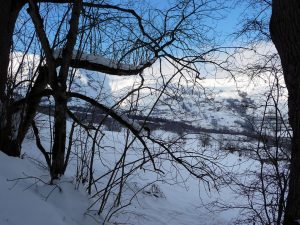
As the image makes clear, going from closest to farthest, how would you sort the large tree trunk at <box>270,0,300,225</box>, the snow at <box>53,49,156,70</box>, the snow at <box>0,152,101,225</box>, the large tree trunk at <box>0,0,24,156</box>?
the snow at <box>0,152,101,225</box> → the large tree trunk at <box>270,0,300,225</box> → the large tree trunk at <box>0,0,24,156</box> → the snow at <box>53,49,156,70</box>

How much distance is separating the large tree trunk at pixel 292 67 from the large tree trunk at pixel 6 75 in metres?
3.88

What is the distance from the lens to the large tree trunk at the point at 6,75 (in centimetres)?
564

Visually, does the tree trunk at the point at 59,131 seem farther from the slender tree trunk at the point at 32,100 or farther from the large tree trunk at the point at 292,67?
the large tree trunk at the point at 292,67

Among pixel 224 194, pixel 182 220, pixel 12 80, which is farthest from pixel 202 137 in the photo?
pixel 224 194

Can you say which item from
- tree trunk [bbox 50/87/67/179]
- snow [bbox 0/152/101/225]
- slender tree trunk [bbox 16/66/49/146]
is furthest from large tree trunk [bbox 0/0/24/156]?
tree trunk [bbox 50/87/67/179]

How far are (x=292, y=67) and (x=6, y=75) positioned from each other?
166 inches

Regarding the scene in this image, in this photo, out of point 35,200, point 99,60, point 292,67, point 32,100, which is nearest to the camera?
point 35,200

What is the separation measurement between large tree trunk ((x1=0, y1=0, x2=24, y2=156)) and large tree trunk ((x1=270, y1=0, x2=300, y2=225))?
3879mm

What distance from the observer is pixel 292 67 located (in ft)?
16.2

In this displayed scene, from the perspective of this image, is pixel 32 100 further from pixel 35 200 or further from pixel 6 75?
pixel 35 200

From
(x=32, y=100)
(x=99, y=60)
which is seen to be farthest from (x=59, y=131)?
(x=99, y=60)

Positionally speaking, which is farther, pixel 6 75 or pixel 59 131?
pixel 6 75

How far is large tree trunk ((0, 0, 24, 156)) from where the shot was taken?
564cm

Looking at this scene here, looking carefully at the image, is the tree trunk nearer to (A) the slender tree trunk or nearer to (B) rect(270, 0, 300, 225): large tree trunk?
(A) the slender tree trunk
